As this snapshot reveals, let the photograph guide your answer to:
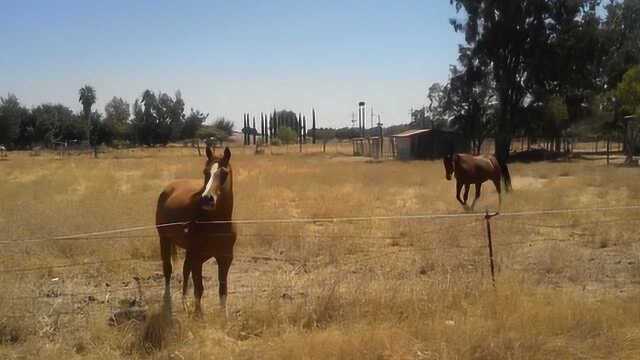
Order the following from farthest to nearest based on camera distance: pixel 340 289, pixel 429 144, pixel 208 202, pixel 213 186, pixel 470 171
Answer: pixel 429 144 < pixel 470 171 < pixel 340 289 < pixel 213 186 < pixel 208 202

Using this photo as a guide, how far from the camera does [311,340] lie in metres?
5.29

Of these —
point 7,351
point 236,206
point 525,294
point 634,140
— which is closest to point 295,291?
point 525,294

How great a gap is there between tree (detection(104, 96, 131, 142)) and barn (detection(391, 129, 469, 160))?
2358 inches

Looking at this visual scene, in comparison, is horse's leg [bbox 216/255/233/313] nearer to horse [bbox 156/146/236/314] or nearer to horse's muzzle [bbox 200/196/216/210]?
horse [bbox 156/146/236/314]

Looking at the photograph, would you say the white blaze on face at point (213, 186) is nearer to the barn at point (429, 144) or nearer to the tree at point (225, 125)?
the barn at point (429, 144)

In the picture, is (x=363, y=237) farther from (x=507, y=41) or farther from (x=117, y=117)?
(x=117, y=117)

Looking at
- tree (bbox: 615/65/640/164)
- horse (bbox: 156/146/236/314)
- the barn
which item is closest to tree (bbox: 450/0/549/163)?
the barn

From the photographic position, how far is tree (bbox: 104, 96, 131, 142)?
98.1 m

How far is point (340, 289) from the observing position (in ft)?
22.4

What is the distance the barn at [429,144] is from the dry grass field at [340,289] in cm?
3732

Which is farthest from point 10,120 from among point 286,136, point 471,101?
point 471,101

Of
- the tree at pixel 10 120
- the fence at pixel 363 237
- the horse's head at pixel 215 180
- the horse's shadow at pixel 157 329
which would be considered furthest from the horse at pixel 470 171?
the tree at pixel 10 120

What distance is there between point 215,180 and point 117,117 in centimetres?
10427

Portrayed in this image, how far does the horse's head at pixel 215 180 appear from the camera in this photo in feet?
19.0
